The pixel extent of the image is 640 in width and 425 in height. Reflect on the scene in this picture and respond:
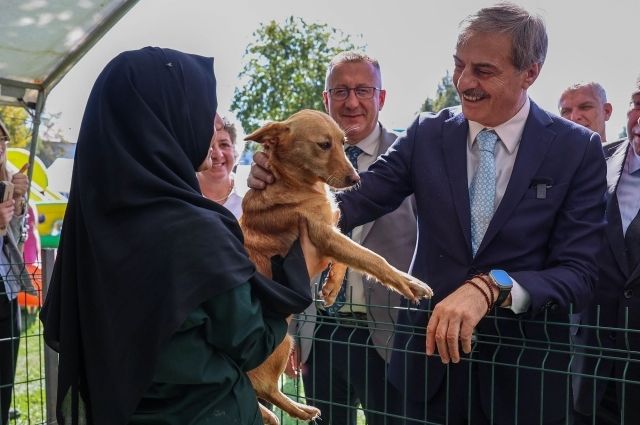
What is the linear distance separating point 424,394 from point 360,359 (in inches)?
49.1

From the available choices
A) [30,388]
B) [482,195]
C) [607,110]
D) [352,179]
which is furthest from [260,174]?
[30,388]

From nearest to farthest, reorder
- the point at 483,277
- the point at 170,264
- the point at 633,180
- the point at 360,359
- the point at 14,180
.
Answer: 1. the point at 170,264
2. the point at 483,277
3. the point at 633,180
4. the point at 360,359
5. the point at 14,180

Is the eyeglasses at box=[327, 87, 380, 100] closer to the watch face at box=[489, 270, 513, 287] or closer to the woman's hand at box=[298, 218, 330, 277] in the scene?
the woman's hand at box=[298, 218, 330, 277]

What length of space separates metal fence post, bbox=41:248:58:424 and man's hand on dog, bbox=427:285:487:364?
260cm

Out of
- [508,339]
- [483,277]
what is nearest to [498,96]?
[483,277]

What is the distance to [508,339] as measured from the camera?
289 centimetres

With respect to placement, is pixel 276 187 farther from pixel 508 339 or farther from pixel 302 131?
pixel 508 339

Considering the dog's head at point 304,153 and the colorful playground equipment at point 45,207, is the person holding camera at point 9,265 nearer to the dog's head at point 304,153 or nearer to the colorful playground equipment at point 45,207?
the dog's head at point 304,153

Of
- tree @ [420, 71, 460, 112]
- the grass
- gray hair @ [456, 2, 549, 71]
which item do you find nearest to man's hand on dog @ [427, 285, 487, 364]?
gray hair @ [456, 2, 549, 71]

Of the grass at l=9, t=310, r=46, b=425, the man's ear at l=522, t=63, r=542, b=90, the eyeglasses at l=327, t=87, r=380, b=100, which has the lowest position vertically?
the grass at l=9, t=310, r=46, b=425

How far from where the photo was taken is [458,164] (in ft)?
10.2

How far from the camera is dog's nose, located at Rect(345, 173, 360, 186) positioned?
11.6 feet

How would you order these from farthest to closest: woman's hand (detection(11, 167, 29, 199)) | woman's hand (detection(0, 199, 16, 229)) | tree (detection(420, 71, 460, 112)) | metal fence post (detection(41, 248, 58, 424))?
tree (detection(420, 71, 460, 112)) → woman's hand (detection(11, 167, 29, 199)) → woman's hand (detection(0, 199, 16, 229)) → metal fence post (detection(41, 248, 58, 424))

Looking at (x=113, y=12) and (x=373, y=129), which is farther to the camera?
(x=113, y=12)
